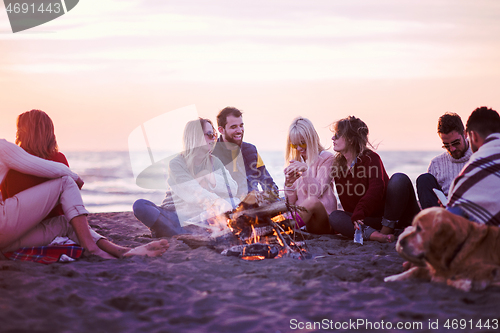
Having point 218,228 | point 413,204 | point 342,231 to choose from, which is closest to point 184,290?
point 218,228

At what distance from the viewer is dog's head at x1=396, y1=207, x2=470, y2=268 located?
253 cm

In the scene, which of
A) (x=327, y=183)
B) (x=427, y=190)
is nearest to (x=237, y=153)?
(x=327, y=183)

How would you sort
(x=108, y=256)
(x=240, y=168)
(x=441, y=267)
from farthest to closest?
(x=240, y=168), (x=108, y=256), (x=441, y=267)

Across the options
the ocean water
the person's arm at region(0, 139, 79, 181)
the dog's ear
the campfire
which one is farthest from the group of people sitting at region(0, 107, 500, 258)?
the ocean water

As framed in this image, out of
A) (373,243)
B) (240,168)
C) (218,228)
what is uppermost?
(240,168)

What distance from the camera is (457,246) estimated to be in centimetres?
259

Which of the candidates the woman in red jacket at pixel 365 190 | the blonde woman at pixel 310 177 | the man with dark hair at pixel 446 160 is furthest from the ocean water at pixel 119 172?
the man with dark hair at pixel 446 160

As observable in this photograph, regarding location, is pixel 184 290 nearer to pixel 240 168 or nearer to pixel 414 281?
pixel 414 281

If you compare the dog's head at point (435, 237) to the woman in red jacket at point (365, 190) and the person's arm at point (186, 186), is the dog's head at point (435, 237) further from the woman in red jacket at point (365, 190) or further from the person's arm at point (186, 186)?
the person's arm at point (186, 186)

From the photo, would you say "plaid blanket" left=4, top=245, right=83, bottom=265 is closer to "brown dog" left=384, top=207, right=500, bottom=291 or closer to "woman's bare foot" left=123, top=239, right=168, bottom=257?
"woman's bare foot" left=123, top=239, right=168, bottom=257

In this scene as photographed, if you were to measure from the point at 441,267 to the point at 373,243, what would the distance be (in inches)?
75.5

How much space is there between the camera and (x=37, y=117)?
3893 millimetres

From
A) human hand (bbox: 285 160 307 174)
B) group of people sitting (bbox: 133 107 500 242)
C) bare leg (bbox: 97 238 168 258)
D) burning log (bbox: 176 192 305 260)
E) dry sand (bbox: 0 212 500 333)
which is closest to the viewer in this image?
dry sand (bbox: 0 212 500 333)

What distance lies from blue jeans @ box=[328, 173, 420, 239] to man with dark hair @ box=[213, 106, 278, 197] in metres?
1.40
